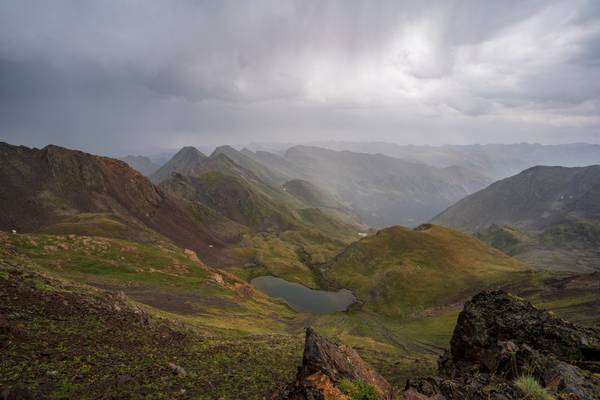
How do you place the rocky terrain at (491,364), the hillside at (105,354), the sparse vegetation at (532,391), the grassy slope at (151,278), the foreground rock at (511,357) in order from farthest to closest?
the grassy slope at (151,278) → the hillside at (105,354) → the foreground rock at (511,357) → the rocky terrain at (491,364) → the sparse vegetation at (532,391)

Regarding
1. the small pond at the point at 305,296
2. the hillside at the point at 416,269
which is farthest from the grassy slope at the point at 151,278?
the hillside at the point at 416,269

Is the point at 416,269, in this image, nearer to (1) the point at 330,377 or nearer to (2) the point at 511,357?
(2) the point at 511,357

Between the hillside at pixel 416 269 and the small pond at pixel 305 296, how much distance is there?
8411 mm

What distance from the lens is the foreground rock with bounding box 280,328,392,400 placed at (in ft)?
48.0

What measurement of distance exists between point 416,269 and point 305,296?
167ft

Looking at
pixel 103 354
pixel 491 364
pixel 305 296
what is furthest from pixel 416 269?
pixel 103 354

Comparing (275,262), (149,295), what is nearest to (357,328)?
(149,295)

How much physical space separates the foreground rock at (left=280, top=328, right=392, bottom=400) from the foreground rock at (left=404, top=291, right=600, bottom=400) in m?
2.29

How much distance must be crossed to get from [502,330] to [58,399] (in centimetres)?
3119

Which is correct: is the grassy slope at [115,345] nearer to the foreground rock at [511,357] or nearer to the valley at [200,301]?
the valley at [200,301]

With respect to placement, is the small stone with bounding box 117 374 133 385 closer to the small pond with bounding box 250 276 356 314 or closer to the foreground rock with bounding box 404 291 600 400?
the foreground rock with bounding box 404 291 600 400

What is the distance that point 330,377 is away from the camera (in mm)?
16641

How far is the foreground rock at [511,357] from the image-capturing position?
15602mm

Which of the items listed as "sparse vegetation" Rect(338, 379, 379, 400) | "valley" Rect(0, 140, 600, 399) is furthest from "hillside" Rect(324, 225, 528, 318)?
"sparse vegetation" Rect(338, 379, 379, 400)
